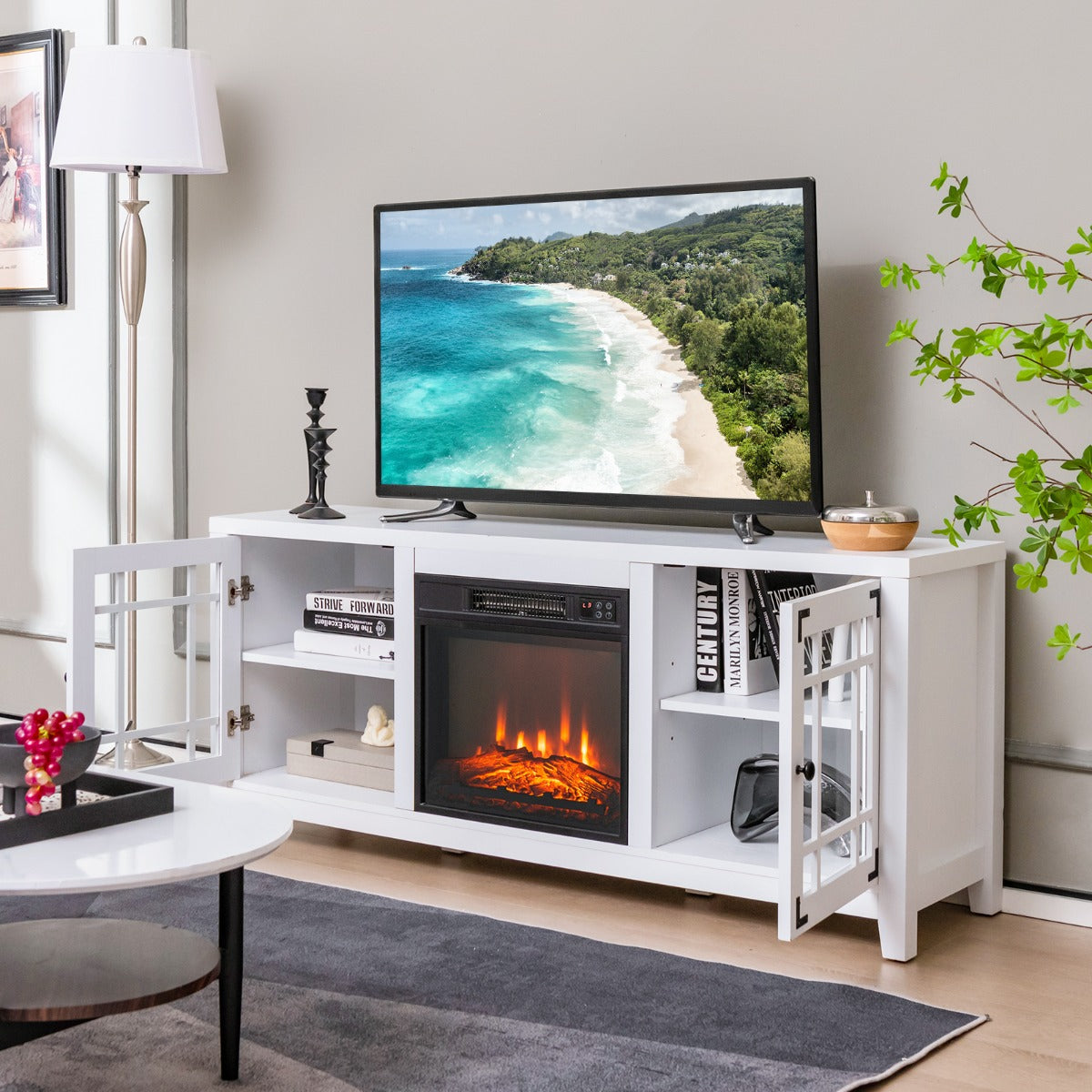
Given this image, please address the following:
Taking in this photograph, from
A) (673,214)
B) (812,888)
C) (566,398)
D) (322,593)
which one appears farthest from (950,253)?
(322,593)

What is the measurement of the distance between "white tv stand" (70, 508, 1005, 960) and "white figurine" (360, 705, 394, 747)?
128 millimetres

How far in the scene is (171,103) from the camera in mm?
3549

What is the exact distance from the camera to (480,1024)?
2.25 meters

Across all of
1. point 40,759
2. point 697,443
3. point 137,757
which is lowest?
point 137,757

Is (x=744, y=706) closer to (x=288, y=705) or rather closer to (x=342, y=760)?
(x=342, y=760)

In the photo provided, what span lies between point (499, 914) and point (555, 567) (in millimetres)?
675

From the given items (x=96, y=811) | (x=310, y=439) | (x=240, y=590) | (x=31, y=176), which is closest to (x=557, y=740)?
(x=240, y=590)

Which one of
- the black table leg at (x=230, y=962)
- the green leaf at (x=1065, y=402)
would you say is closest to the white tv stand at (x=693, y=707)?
the green leaf at (x=1065, y=402)

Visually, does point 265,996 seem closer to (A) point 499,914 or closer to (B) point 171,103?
(A) point 499,914

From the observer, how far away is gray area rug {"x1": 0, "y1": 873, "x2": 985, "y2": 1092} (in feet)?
6.77

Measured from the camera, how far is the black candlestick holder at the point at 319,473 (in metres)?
3.34

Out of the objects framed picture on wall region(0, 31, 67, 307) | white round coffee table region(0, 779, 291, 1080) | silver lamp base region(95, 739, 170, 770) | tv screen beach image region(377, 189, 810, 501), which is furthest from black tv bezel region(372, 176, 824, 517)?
framed picture on wall region(0, 31, 67, 307)

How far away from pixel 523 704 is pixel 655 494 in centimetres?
51

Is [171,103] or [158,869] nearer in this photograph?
[158,869]
